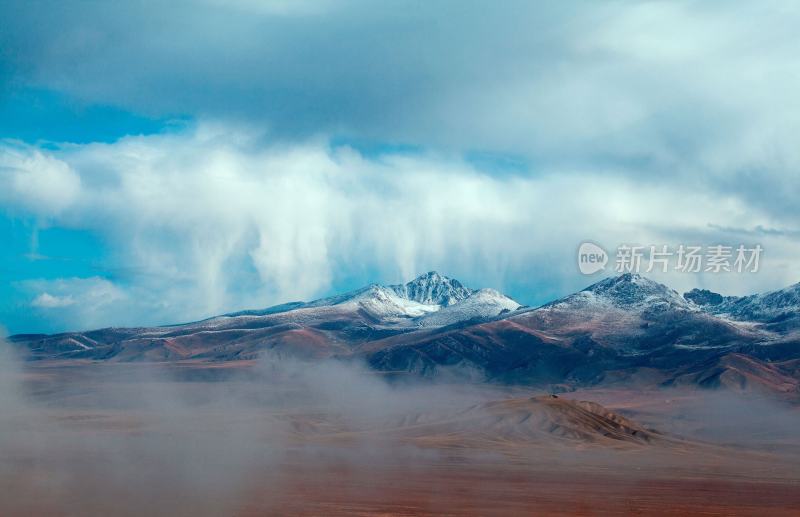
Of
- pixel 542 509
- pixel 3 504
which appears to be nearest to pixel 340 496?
pixel 542 509

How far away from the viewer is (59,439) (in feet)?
530

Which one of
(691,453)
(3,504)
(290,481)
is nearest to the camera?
(3,504)

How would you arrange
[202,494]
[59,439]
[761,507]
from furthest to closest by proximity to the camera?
[59,439], [761,507], [202,494]

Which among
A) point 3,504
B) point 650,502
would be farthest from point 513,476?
point 3,504

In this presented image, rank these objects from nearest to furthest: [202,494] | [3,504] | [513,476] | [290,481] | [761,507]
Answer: [3,504]
[202,494]
[761,507]
[290,481]
[513,476]

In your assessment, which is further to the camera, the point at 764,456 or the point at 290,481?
the point at 764,456

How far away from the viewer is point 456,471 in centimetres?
14325

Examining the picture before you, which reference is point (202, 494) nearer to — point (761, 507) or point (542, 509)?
point (542, 509)

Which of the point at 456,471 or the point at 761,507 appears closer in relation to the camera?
the point at 761,507

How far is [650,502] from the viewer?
359 feet

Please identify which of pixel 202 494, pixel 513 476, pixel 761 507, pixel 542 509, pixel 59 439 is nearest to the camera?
pixel 202 494

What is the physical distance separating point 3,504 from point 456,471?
76.0 m

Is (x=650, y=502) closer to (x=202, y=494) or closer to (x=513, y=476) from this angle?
(x=513, y=476)

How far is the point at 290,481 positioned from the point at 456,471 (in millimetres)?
35687
